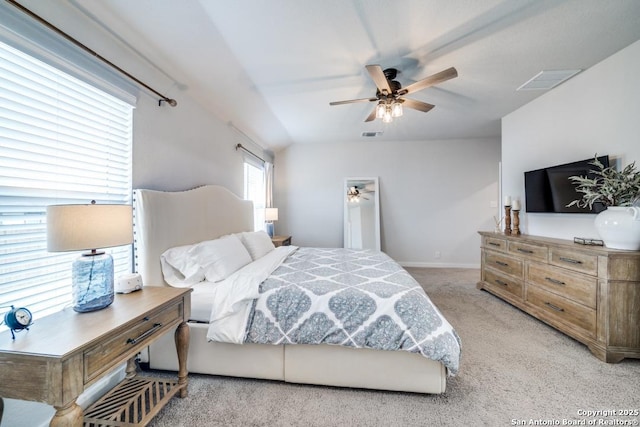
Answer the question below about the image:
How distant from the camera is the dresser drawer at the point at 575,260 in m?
2.12

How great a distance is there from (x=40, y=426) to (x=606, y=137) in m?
4.75

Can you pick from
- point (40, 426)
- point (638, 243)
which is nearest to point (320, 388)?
point (40, 426)

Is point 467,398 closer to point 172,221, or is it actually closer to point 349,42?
point 172,221

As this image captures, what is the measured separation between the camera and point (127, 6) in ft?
5.10

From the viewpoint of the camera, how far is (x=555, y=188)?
2891 millimetres

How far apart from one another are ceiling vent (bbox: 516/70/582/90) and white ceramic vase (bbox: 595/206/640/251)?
1.51m

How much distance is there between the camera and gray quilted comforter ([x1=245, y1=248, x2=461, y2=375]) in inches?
61.0

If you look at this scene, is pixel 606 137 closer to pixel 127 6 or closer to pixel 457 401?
pixel 457 401

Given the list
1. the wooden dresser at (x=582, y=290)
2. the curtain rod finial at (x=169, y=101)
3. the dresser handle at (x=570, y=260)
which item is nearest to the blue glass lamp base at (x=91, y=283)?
the curtain rod finial at (x=169, y=101)

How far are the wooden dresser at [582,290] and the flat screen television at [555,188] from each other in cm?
50

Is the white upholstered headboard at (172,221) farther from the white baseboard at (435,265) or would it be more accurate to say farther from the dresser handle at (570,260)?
the white baseboard at (435,265)

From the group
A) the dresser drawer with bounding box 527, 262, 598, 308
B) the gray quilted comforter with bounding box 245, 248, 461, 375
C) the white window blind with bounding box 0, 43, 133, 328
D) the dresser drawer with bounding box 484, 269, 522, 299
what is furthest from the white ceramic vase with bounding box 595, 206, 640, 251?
the white window blind with bounding box 0, 43, 133, 328

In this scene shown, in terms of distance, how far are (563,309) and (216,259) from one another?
10.6 ft

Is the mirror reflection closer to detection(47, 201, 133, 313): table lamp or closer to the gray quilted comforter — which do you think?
the gray quilted comforter
